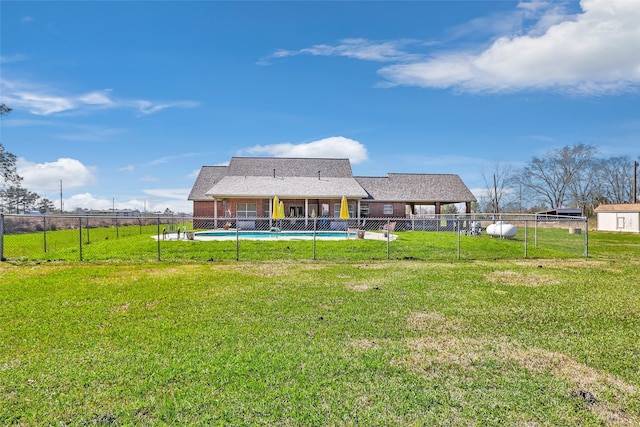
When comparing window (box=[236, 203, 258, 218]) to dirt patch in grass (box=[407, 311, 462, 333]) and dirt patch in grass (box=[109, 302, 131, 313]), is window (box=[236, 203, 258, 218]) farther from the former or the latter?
dirt patch in grass (box=[407, 311, 462, 333])

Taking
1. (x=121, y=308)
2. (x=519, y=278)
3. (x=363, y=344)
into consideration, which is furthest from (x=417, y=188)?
(x=363, y=344)

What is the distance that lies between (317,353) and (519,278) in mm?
7682

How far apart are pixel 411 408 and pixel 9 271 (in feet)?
39.0

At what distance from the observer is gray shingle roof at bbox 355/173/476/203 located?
3350 centimetres

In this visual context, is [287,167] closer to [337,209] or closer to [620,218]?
[337,209]

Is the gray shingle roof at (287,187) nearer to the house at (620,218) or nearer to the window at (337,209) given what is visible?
the window at (337,209)

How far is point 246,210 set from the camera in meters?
29.0

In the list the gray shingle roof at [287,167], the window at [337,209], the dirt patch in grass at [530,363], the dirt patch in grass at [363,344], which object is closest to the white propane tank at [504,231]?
the window at [337,209]

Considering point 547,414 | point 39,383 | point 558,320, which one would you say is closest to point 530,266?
point 558,320

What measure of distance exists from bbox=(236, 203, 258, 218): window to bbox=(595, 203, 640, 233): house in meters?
33.9

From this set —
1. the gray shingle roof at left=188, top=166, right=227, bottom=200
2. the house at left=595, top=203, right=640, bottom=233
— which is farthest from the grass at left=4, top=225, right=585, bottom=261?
the house at left=595, top=203, right=640, bottom=233

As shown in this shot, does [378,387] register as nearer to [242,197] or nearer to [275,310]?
[275,310]

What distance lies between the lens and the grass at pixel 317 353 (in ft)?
11.0

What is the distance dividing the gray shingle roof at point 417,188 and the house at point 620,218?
15.3 metres
